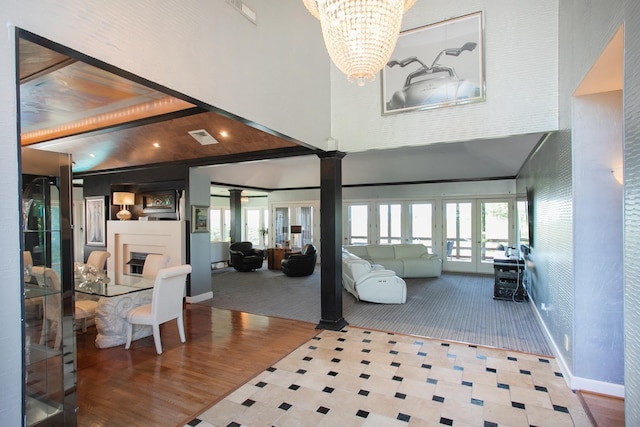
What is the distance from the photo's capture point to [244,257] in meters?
9.65

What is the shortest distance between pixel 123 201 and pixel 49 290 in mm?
5772

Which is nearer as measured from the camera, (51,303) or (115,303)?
(51,303)

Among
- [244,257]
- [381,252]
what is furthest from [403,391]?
[244,257]

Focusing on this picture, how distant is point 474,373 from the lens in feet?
10.7

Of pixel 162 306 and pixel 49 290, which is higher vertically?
pixel 49 290

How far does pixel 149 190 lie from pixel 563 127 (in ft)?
23.1

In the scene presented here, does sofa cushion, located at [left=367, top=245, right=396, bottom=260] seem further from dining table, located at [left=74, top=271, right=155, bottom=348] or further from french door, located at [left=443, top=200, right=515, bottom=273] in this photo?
dining table, located at [left=74, top=271, right=155, bottom=348]

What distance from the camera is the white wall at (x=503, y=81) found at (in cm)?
336

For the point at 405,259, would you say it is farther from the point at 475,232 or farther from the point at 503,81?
the point at 503,81

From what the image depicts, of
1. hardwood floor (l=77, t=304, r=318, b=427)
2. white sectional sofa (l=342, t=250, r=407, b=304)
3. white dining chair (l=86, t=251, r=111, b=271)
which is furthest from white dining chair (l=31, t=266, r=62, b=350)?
white sectional sofa (l=342, t=250, r=407, b=304)

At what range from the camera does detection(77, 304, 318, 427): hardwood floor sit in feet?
8.78

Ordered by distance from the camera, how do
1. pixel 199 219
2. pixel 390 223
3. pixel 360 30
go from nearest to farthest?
pixel 360 30
pixel 199 219
pixel 390 223

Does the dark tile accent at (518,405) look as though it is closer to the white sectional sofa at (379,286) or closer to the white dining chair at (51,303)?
the white sectional sofa at (379,286)

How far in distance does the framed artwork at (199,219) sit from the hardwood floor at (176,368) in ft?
6.21
